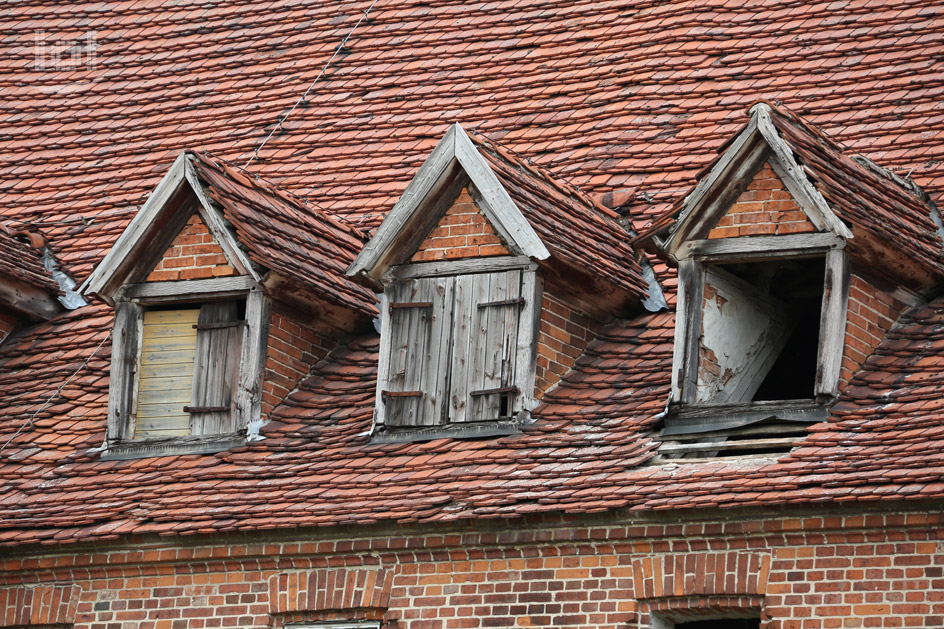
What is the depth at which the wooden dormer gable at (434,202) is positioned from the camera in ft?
59.2

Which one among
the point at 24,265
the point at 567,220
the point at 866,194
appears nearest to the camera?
the point at 866,194

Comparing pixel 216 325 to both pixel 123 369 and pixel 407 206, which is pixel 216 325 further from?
pixel 407 206

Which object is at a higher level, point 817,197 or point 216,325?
point 817,197

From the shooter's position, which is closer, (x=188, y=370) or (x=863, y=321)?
(x=863, y=321)

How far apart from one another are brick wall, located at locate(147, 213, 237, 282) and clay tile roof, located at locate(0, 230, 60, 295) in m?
1.67

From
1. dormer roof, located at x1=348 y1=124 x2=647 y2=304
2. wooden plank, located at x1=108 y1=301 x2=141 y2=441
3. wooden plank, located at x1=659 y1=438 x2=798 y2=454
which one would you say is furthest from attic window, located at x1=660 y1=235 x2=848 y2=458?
wooden plank, located at x1=108 y1=301 x2=141 y2=441

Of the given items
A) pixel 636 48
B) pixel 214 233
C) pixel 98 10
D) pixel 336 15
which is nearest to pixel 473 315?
pixel 214 233

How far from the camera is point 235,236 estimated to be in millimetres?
18828

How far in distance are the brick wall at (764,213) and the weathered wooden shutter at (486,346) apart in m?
1.69

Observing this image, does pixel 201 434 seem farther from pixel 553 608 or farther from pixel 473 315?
pixel 553 608

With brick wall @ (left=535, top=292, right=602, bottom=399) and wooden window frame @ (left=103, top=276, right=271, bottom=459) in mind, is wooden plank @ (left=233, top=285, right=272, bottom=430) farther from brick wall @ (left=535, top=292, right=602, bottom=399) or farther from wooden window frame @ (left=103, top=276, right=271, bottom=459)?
brick wall @ (left=535, top=292, right=602, bottom=399)

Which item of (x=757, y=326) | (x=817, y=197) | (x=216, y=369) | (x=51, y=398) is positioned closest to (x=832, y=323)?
(x=817, y=197)

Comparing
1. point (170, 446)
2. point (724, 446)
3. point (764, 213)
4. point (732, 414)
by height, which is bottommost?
point (724, 446)

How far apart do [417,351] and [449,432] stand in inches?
29.8
